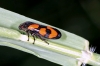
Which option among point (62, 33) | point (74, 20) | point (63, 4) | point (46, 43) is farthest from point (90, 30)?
point (46, 43)

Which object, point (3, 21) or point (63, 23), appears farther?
point (63, 23)

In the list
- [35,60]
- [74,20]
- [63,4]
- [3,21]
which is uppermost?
[63,4]

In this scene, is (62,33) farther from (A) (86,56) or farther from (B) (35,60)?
(B) (35,60)

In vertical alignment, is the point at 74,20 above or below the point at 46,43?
above

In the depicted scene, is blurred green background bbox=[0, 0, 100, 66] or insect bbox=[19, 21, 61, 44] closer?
insect bbox=[19, 21, 61, 44]

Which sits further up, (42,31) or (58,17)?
(58,17)

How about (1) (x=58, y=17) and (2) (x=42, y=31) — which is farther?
(1) (x=58, y=17)

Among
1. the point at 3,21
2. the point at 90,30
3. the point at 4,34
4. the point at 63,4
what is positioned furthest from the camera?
the point at 63,4

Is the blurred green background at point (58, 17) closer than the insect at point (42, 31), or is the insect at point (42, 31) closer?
the insect at point (42, 31)
